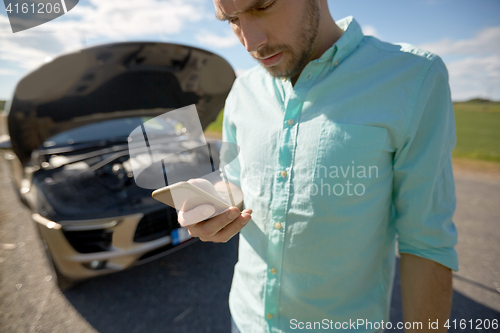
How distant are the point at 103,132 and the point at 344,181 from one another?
324 cm

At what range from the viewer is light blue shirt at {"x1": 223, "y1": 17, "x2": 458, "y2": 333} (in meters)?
0.78

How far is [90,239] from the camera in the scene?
2104mm

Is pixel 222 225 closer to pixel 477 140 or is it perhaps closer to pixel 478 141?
pixel 478 141

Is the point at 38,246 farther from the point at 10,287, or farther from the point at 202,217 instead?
the point at 202,217

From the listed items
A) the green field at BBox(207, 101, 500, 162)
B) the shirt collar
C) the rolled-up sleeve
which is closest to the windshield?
the green field at BBox(207, 101, 500, 162)

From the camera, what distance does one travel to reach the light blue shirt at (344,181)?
2.56ft

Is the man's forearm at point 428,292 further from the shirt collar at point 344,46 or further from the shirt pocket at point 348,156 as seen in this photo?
the shirt collar at point 344,46

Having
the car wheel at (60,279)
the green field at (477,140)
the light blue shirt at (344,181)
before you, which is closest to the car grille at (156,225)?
the car wheel at (60,279)

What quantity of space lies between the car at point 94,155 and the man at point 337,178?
92 centimetres

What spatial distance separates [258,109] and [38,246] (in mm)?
3206

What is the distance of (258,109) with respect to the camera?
1.00 metres

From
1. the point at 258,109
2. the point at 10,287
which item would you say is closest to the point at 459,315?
the point at 258,109

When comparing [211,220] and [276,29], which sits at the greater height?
[276,29]

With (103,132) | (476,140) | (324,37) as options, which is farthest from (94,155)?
(476,140)
